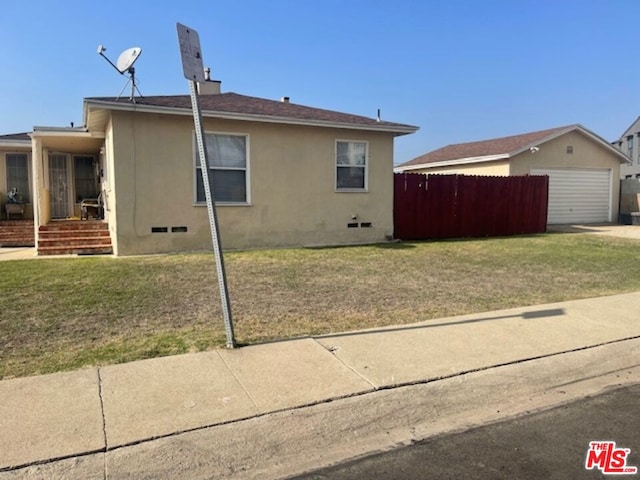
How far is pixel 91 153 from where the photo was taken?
54.7 ft

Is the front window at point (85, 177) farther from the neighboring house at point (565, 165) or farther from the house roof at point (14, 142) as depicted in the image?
the neighboring house at point (565, 165)

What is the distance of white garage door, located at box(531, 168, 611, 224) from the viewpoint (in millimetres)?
21453

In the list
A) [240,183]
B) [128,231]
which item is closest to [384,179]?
[240,183]

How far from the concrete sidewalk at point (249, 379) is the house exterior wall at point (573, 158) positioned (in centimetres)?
1602

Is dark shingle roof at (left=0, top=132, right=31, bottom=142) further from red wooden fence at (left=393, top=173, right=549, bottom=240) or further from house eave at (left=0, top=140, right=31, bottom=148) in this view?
red wooden fence at (left=393, top=173, right=549, bottom=240)

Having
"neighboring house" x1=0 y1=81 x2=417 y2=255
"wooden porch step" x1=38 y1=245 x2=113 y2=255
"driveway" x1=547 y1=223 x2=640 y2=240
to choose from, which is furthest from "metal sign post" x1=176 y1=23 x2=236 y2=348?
"driveway" x1=547 y1=223 x2=640 y2=240

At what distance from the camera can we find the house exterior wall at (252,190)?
11.2m

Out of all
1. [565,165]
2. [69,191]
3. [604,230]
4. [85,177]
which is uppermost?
[565,165]

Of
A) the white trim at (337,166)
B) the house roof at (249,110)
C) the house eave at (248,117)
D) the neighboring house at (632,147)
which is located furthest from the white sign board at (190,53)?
the neighboring house at (632,147)

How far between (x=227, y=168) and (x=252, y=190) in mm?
828

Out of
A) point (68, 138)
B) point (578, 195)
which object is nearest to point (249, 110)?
point (68, 138)

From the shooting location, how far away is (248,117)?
1188cm

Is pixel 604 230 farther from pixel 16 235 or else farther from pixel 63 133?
pixel 16 235

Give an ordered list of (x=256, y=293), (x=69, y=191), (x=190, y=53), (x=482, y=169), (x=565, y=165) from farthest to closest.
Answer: (x=482, y=169), (x=565, y=165), (x=69, y=191), (x=256, y=293), (x=190, y=53)
